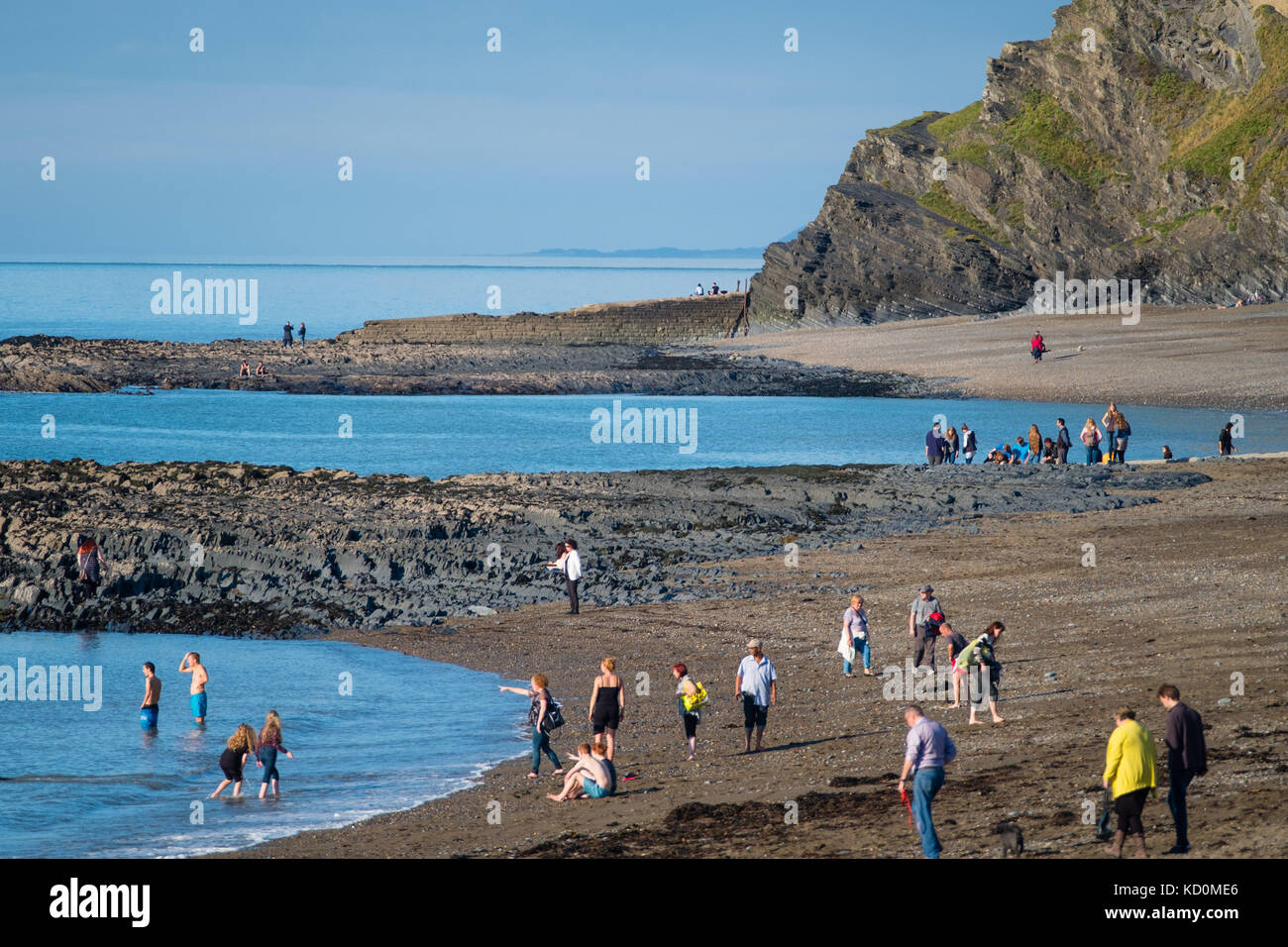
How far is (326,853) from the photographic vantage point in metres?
13.7

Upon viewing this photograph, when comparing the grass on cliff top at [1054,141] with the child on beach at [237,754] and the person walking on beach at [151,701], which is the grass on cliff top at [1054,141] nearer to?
the person walking on beach at [151,701]

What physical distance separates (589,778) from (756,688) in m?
2.41

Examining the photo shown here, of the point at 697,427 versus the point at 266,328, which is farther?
the point at 266,328

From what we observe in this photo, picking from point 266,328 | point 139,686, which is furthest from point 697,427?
point 266,328

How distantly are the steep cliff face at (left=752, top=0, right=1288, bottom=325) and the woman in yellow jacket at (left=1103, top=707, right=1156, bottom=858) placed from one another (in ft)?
226

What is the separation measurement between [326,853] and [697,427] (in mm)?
44013

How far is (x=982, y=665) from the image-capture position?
16453 millimetres

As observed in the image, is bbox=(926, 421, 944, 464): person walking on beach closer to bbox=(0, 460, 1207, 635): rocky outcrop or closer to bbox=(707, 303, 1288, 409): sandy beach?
bbox=(0, 460, 1207, 635): rocky outcrop

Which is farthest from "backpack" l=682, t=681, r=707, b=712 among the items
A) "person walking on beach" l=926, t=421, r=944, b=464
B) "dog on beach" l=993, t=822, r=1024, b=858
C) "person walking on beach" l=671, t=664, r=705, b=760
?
"person walking on beach" l=926, t=421, r=944, b=464

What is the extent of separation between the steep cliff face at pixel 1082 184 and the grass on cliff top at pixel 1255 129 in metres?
0.10

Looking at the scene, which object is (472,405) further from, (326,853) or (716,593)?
(326,853)

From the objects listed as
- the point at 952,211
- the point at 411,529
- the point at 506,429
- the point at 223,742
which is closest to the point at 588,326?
the point at 952,211

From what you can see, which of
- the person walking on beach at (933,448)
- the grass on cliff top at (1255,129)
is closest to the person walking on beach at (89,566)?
the person walking on beach at (933,448)

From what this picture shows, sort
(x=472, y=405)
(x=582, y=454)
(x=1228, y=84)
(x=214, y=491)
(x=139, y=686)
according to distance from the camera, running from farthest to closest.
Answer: (x=1228, y=84), (x=472, y=405), (x=582, y=454), (x=214, y=491), (x=139, y=686)
